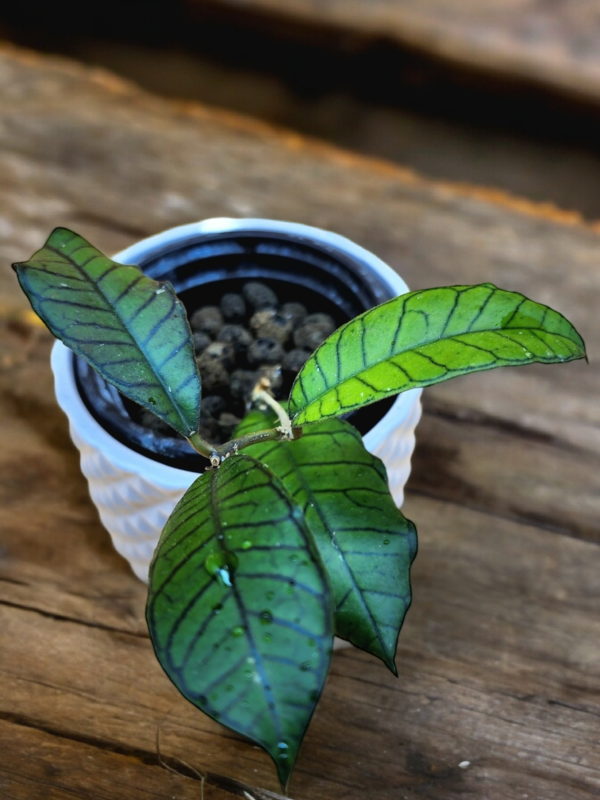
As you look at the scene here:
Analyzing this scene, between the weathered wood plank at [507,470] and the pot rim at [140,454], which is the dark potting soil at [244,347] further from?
the weathered wood plank at [507,470]

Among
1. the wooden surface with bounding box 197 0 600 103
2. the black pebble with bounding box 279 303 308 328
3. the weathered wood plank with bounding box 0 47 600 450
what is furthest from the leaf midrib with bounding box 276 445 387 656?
the wooden surface with bounding box 197 0 600 103

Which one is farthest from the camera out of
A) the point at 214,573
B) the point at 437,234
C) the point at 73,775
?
the point at 437,234

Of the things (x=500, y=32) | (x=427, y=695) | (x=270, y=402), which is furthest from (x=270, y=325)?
(x=500, y=32)

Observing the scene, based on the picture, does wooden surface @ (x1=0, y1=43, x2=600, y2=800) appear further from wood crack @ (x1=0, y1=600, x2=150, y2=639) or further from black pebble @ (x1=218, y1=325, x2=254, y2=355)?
black pebble @ (x1=218, y1=325, x2=254, y2=355)

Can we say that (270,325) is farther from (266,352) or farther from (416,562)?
(416,562)

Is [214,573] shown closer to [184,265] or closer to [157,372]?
[157,372]

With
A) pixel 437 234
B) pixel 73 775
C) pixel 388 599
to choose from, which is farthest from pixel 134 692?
pixel 437 234
